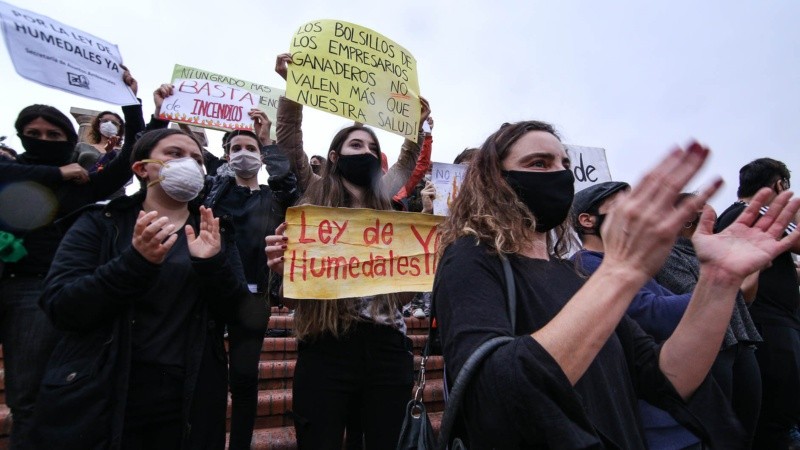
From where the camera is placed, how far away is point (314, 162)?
692cm

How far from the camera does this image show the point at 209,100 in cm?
539

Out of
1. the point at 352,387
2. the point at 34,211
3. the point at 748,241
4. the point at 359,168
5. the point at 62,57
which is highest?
the point at 62,57

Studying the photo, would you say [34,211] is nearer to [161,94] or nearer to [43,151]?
[43,151]

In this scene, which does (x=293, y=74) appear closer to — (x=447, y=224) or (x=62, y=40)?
(x=62, y=40)

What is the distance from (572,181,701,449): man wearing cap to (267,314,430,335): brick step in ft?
7.89

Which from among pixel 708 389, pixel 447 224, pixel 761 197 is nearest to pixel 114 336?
pixel 447 224

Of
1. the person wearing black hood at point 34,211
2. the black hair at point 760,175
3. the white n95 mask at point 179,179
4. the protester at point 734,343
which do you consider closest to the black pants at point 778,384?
the protester at point 734,343

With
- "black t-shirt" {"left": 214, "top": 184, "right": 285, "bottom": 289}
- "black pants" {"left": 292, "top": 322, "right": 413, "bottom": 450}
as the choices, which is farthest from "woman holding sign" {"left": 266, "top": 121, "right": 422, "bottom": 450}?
"black t-shirt" {"left": 214, "top": 184, "right": 285, "bottom": 289}

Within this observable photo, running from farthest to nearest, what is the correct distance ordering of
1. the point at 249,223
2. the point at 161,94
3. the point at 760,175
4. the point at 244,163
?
the point at 244,163
the point at 760,175
the point at 249,223
the point at 161,94

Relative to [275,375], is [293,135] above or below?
above

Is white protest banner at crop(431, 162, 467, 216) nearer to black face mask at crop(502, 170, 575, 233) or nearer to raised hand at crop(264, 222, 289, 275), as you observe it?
raised hand at crop(264, 222, 289, 275)

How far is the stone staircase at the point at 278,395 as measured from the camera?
11.8ft

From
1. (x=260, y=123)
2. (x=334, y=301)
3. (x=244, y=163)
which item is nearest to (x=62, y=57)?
(x=260, y=123)

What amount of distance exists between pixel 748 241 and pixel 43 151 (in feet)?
12.0
